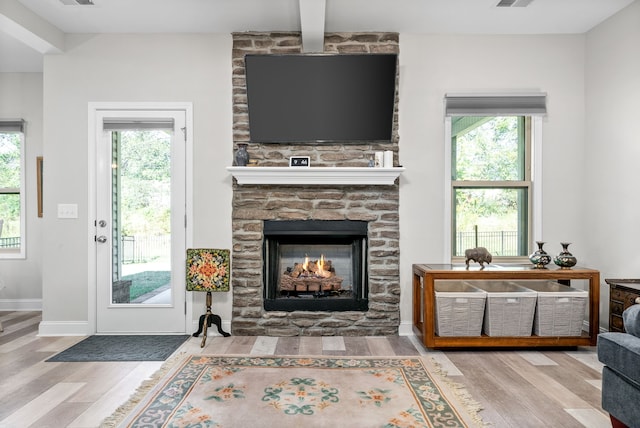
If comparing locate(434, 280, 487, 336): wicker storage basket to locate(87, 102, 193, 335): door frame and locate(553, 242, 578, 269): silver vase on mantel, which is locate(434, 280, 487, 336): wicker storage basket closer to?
locate(553, 242, 578, 269): silver vase on mantel

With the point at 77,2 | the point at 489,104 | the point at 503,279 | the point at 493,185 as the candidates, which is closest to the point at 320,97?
the point at 489,104

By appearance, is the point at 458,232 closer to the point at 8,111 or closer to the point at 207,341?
the point at 207,341

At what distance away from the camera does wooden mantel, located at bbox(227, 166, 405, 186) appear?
3.98 m

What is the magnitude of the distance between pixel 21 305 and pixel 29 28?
10.5 feet

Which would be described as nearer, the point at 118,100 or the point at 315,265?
the point at 118,100

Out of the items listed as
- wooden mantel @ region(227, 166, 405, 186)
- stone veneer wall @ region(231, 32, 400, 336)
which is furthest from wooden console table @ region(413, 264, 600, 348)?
wooden mantel @ region(227, 166, 405, 186)

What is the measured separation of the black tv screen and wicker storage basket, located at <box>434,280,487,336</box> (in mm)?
1498

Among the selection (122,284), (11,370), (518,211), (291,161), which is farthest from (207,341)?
(518,211)

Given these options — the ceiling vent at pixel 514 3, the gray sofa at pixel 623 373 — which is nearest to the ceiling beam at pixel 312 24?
the ceiling vent at pixel 514 3

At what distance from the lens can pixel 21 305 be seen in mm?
5340

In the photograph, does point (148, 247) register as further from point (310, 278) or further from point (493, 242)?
point (493, 242)

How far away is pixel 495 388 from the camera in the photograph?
9.42 ft

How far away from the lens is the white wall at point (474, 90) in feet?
13.9

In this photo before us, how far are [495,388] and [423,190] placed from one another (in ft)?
6.16
